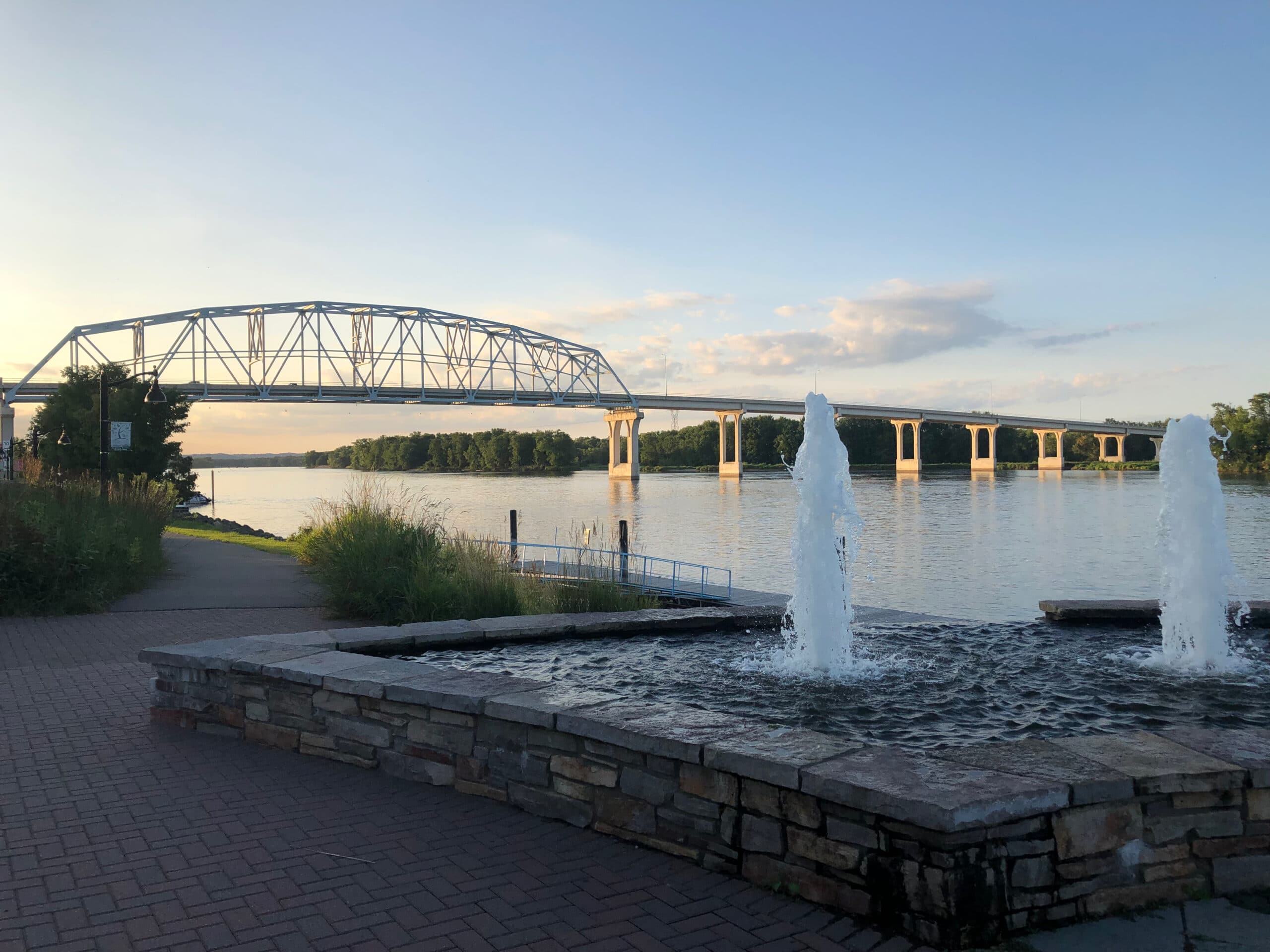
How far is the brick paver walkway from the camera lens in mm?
3520

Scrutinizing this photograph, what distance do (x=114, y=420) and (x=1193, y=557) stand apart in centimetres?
3127

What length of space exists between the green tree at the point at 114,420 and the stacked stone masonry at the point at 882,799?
26917 millimetres

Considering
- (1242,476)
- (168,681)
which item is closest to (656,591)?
(168,681)

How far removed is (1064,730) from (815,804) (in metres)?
2.66

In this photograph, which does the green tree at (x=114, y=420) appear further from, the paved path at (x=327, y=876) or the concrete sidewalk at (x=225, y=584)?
the paved path at (x=327, y=876)

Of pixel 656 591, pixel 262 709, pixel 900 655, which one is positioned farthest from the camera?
pixel 656 591

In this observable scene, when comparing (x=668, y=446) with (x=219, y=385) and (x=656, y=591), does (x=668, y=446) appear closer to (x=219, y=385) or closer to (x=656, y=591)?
(x=219, y=385)

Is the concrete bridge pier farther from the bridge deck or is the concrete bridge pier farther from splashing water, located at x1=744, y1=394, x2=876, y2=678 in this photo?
splashing water, located at x1=744, y1=394, x2=876, y2=678

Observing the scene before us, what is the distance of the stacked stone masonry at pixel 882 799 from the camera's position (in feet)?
11.2

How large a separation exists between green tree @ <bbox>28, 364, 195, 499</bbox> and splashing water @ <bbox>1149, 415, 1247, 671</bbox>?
27.5m

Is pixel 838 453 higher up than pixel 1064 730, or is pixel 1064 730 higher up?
pixel 838 453

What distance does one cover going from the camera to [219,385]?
82.4 metres

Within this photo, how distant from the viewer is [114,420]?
3061cm

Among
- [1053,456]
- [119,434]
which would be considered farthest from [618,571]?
[1053,456]
